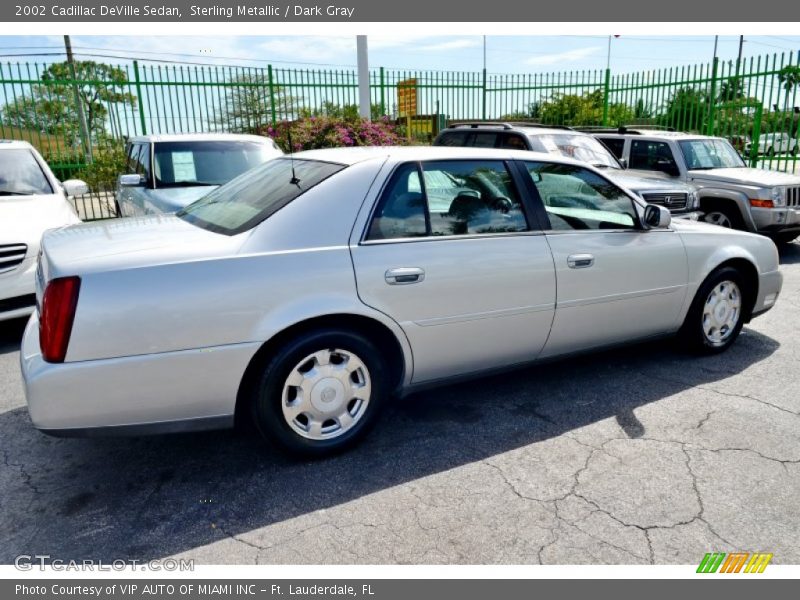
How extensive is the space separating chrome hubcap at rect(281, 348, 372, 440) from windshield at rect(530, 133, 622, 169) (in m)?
5.21

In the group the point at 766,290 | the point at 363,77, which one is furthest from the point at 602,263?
the point at 363,77

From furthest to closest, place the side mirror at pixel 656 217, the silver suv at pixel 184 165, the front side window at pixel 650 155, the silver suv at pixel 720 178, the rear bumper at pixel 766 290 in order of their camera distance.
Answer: the front side window at pixel 650 155 < the silver suv at pixel 720 178 < the silver suv at pixel 184 165 < the rear bumper at pixel 766 290 < the side mirror at pixel 656 217

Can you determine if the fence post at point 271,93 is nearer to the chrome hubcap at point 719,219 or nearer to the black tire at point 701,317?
the chrome hubcap at point 719,219

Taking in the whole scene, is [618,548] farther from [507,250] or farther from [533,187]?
[533,187]

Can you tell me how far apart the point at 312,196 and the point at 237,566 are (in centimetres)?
179

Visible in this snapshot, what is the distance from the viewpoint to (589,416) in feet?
12.7

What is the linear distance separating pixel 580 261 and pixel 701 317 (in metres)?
1.41

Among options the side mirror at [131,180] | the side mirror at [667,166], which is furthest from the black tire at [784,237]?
the side mirror at [131,180]

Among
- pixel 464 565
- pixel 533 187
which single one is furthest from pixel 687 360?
pixel 464 565

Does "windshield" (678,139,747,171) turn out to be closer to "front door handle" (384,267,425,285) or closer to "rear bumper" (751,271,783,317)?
"rear bumper" (751,271,783,317)

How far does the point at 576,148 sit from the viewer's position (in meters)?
8.38

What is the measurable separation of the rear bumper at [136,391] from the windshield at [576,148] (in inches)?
226

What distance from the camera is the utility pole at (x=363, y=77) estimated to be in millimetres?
12375

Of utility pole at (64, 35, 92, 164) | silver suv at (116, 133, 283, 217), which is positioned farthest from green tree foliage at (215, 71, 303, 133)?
silver suv at (116, 133, 283, 217)
